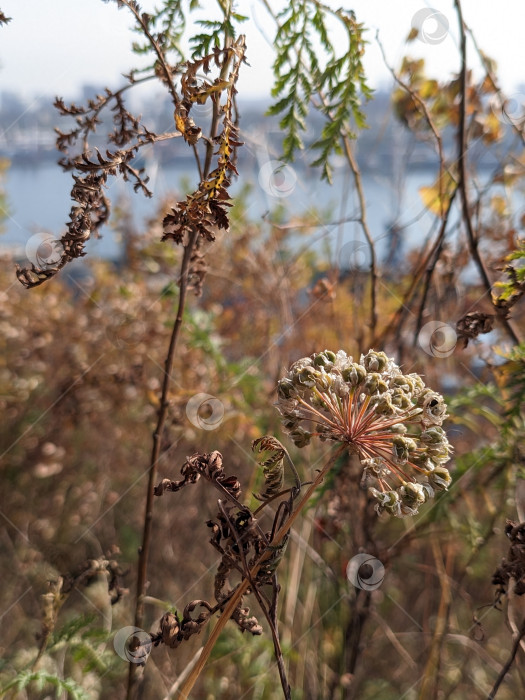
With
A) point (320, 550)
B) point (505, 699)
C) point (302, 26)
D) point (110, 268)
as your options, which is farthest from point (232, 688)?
point (110, 268)

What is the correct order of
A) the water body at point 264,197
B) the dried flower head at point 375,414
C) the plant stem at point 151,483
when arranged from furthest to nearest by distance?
the water body at point 264,197 → the plant stem at point 151,483 → the dried flower head at point 375,414

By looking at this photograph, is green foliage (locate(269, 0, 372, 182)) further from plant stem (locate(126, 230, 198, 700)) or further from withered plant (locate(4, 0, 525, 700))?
plant stem (locate(126, 230, 198, 700))

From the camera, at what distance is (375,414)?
443 millimetres

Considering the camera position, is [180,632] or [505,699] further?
[505,699]

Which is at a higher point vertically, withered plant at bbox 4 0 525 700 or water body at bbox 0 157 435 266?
water body at bbox 0 157 435 266

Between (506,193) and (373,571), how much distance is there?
660 millimetres

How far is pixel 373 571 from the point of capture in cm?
70

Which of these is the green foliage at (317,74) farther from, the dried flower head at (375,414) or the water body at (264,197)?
the water body at (264,197)

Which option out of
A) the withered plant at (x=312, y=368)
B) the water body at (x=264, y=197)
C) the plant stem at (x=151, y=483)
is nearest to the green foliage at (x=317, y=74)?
the withered plant at (x=312, y=368)

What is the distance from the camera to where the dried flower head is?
1.42ft

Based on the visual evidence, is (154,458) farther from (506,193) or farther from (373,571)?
(506,193)

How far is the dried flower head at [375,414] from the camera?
0.43 meters

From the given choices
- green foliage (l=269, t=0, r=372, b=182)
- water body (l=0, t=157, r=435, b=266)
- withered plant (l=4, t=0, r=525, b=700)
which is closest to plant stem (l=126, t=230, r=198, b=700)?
withered plant (l=4, t=0, r=525, b=700)

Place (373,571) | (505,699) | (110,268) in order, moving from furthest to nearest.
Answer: (110,268) < (505,699) < (373,571)
